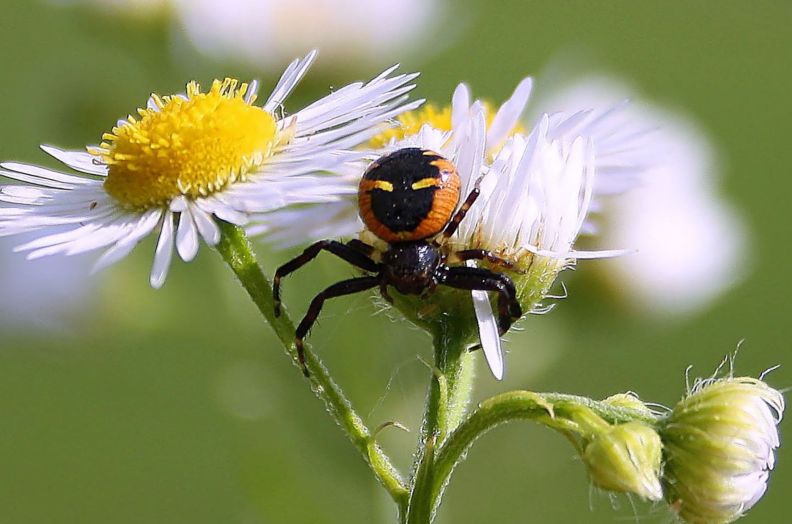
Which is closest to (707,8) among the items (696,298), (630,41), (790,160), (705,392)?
(630,41)

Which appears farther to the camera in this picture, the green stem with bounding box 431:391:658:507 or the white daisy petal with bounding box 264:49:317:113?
the white daisy petal with bounding box 264:49:317:113

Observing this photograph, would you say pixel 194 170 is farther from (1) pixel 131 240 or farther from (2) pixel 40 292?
(2) pixel 40 292

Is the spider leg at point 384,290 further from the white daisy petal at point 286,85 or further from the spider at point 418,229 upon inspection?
the white daisy petal at point 286,85

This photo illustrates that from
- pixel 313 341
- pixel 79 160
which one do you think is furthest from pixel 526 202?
pixel 313 341

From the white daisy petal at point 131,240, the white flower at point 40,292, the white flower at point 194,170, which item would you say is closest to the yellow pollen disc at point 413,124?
the white flower at point 194,170

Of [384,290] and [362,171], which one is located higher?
[362,171]

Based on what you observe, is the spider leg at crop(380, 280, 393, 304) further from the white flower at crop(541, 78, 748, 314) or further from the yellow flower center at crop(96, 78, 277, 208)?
the white flower at crop(541, 78, 748, 314)

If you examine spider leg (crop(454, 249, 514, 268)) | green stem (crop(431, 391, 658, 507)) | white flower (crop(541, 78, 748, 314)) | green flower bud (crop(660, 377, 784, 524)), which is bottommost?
white flower (crop(541, 78, 748, 314))

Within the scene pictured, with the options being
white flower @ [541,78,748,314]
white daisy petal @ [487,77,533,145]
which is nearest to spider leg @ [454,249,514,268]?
white daisy petal @ [487,77,533,145]
